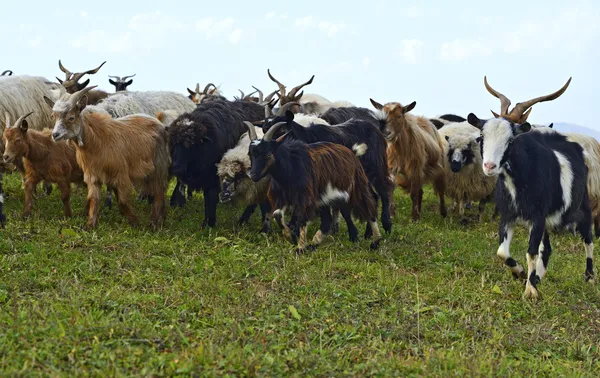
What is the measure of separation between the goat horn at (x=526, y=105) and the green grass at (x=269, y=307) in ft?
5.53

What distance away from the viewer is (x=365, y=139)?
9.99 m

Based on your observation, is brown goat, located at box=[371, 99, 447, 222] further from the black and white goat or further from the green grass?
the black and white goat

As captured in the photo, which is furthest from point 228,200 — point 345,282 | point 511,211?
point 511,211

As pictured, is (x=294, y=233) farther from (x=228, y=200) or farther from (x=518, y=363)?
(x=518, y=363)

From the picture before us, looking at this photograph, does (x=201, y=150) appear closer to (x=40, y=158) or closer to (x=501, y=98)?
(x=40, y=158)

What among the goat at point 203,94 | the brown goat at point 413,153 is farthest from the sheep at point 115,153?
the goat at point 203,94

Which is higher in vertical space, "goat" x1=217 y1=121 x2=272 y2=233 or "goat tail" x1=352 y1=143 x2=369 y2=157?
"goat tail" x1=352 y1=143 x2=369 y2=157

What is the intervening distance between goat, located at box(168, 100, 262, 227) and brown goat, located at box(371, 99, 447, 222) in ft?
9.69

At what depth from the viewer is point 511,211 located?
7.02m

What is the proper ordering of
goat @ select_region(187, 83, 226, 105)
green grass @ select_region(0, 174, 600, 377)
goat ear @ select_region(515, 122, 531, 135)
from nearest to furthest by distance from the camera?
green grass @ select_region(0, 174, 600, 377) < goat ear @ select_region(515, 122, 531, 135) < goat @ select_region(187, 83, 226, 105)

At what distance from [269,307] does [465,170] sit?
6.69 meters

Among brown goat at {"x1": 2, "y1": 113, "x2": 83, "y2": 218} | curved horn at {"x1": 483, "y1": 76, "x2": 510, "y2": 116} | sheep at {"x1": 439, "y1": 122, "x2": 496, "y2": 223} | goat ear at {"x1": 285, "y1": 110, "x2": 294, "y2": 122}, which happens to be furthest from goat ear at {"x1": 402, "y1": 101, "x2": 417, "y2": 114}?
brown goat at {"x1": 2, "y1": 113, "x2": 83, "y2": 218}

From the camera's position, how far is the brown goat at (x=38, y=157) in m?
9.05

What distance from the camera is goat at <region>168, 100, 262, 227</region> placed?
30.9 feet
